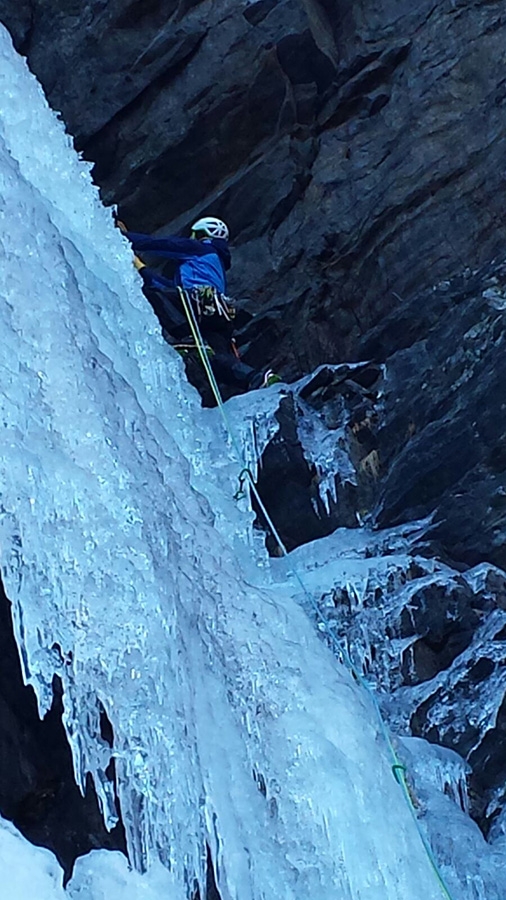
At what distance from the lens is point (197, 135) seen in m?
8.98

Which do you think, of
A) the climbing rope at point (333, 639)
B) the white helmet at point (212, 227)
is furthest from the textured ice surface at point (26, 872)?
the white helmet at point (212, 227)

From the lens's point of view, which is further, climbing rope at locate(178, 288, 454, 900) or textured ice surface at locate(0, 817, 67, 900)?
climbing rope at locate(178, 288, 454, 900)

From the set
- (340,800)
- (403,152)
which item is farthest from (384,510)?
(403,152)

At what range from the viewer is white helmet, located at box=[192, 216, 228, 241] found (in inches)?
323

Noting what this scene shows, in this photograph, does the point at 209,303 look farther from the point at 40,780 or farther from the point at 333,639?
the point at 40,780

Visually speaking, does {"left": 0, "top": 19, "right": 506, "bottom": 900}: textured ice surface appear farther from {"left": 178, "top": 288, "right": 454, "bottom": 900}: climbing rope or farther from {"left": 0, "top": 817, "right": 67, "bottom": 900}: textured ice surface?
{"left": 0, "top": 817, "right": 67, "bottom": 900}: textured ice surface

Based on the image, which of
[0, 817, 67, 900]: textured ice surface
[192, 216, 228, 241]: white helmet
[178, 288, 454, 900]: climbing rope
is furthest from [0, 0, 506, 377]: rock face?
[0, 817, 67, 900]: textured ice surface

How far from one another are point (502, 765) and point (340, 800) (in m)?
0.95

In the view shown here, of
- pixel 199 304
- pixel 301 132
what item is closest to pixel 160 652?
pixel 199 304

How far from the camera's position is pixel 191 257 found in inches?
312

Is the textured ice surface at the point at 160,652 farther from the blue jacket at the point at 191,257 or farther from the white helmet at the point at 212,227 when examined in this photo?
the white helmet at the point at 212,227

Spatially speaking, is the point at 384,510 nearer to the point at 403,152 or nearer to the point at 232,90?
the point at 403,152

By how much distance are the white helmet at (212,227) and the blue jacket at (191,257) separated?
0.66 ft

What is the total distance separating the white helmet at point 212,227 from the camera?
821 cm
